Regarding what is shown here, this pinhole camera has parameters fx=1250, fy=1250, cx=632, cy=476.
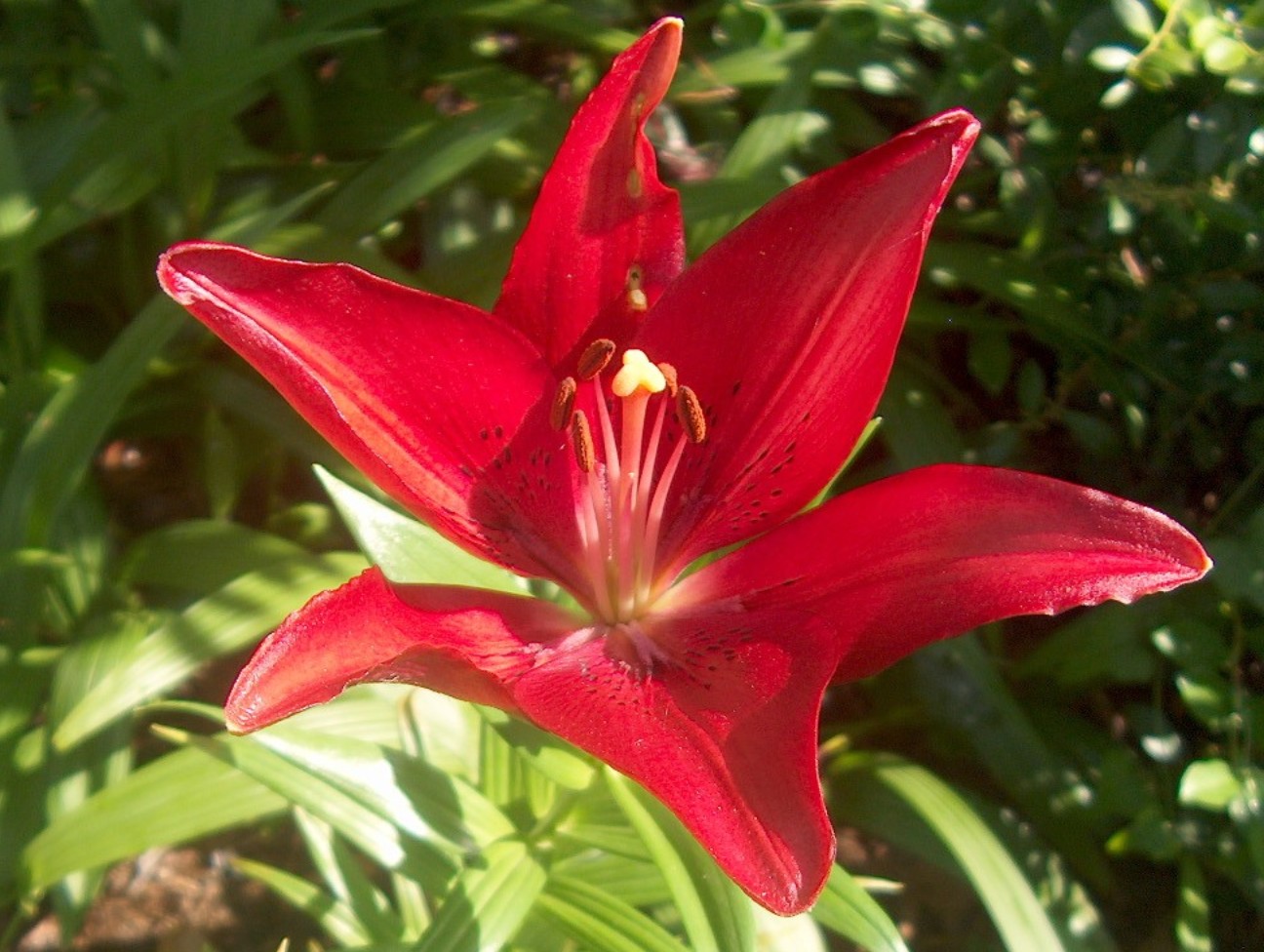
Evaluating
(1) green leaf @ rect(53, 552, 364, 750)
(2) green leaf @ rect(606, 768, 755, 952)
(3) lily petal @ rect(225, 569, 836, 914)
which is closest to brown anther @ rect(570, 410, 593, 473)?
(3) lily petal @ rect(225, 569, 836, 914)

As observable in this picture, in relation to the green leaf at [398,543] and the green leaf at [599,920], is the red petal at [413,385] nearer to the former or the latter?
the green leaf at [398,543]

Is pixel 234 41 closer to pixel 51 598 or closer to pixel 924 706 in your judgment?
pixel 51 598

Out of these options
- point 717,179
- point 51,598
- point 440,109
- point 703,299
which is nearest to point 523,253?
point 703,299

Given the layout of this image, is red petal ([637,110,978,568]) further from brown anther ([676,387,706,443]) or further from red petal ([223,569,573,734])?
red petal ([223,569,573,734])

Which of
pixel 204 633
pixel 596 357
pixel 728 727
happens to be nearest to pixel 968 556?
pixel 728 727

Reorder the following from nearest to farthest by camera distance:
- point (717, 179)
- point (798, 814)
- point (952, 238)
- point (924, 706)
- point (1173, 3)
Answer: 1. point (798, 814)
2. point (1173, 3)
3. point (717, 179)
4. point (924, 706)
5. point (952, 238)

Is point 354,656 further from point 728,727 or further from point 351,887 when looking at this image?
point 351,887

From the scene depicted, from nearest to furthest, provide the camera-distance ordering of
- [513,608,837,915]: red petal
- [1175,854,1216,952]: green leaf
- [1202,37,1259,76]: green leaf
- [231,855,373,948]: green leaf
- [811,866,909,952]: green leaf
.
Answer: [513,608,837,915]: red petal
[811,866,909,952]: green leaf
[1202,37,1259,76]: green leaf
[231,855,373,948]: green leaf
[1175,854,1216,952]: green leaf

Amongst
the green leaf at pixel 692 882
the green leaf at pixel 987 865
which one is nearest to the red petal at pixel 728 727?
the green leaf at pixel 692 882
